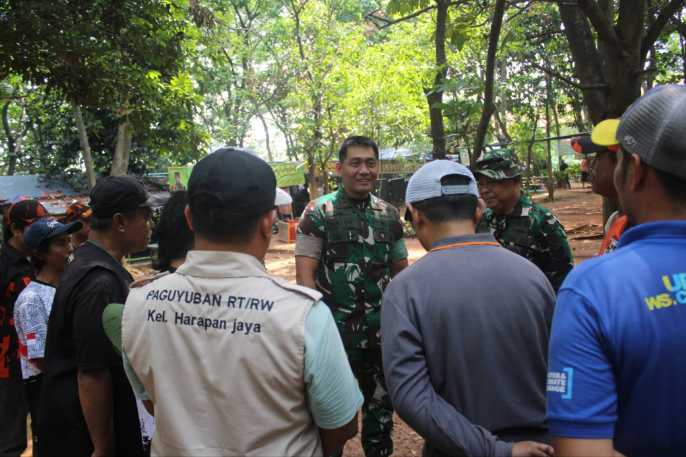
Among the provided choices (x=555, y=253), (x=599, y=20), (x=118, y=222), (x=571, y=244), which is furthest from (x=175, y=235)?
(x=571, y=244)

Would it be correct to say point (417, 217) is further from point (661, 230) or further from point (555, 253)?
point (555, 253)

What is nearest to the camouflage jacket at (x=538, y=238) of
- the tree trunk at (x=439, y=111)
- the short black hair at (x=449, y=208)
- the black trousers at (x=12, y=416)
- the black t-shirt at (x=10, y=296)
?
the tree trunk at (x=439, y=111)

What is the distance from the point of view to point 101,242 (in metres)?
2.48

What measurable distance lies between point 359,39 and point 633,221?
18403mm

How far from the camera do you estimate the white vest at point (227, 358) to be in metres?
1.49

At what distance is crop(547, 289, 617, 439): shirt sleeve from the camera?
1.23 meters

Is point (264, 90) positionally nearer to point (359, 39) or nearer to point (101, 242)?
point (359, 39)

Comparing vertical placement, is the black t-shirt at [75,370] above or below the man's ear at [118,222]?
below

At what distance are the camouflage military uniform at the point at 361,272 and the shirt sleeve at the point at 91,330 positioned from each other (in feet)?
5.43

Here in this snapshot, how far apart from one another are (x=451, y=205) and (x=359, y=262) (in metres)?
1.72

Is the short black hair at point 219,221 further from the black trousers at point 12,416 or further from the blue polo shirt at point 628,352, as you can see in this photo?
the black trousers at point 12,416

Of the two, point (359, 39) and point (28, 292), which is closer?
point (28, 292)

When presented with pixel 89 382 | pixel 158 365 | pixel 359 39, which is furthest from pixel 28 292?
pixel 359 39

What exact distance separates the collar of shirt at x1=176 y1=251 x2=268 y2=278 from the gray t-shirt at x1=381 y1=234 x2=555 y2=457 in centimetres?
57
